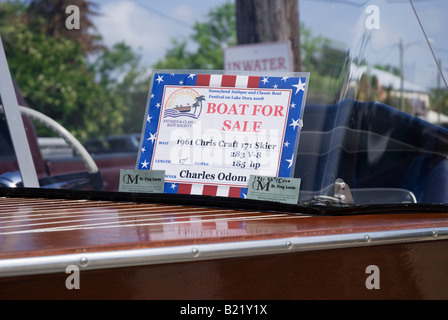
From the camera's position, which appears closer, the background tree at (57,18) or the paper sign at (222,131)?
the paper sign at (222,131)

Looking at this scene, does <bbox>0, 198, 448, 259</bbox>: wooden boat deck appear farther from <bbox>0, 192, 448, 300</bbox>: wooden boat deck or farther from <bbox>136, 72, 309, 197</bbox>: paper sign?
<bbox>136, 72, 309, 197</bbox>: paper sign

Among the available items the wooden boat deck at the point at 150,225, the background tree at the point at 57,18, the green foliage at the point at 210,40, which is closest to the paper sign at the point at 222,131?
the wooden boat deck at the point at 150,225

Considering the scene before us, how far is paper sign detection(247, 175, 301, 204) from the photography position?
6.11ft

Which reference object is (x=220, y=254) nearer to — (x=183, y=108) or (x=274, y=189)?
(x=274, y=189)

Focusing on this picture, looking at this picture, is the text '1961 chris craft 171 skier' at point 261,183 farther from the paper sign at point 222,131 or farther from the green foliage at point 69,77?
the green foliage at point 69,77

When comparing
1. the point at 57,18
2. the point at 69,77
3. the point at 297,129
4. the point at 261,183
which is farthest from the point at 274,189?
the point at 69,77

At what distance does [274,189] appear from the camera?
74.4 inches

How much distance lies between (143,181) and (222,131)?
1.04 feet

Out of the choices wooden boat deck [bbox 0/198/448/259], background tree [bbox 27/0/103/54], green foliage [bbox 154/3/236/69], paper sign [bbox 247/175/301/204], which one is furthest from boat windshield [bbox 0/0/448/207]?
green foliage [bbox 154/3/236/69]

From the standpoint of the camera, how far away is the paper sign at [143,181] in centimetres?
204

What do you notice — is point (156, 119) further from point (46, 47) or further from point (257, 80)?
point (46, 47)

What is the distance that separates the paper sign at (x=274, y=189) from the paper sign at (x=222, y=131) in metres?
0.02
